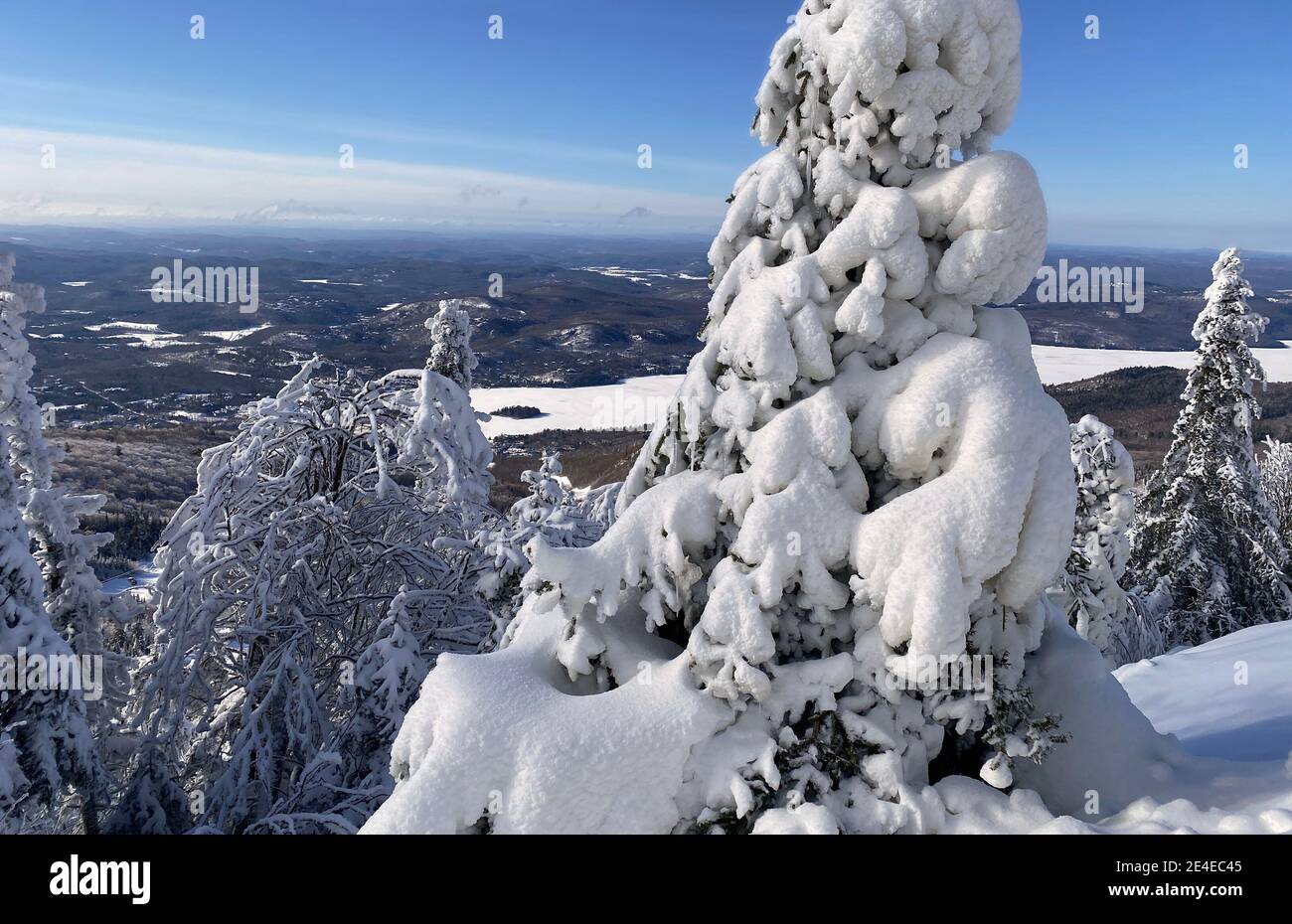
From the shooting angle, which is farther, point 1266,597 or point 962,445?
point 1266,597

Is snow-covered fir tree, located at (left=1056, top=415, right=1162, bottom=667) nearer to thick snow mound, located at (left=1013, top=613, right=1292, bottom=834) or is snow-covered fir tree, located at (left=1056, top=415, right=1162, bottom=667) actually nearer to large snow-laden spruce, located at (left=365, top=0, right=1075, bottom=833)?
thick snow mound, located at (left=1013, top=613, right=1292, bottom=834)

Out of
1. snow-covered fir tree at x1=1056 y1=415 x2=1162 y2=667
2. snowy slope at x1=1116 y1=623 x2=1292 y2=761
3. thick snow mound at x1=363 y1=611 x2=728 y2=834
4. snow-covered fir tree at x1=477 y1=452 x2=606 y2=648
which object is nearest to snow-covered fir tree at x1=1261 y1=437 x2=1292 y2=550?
snow-covered fir tree at x1=1056 y1=415 x2=1162 y2=667

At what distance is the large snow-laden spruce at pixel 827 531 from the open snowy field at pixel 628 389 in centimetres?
7521

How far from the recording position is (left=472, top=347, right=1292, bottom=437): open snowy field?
91.7m

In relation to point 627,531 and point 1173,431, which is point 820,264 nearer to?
point 627,531

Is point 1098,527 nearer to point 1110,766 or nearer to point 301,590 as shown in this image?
point 1110,766

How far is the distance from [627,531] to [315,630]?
304 inches

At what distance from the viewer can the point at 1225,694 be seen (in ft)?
28.8

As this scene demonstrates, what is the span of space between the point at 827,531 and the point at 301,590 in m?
7.95

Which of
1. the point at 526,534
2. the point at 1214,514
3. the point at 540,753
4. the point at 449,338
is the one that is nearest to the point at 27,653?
the point at 526,534

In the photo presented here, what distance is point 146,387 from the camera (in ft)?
378

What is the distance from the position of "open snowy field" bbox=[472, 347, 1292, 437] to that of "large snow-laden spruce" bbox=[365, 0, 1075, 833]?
75213mm
